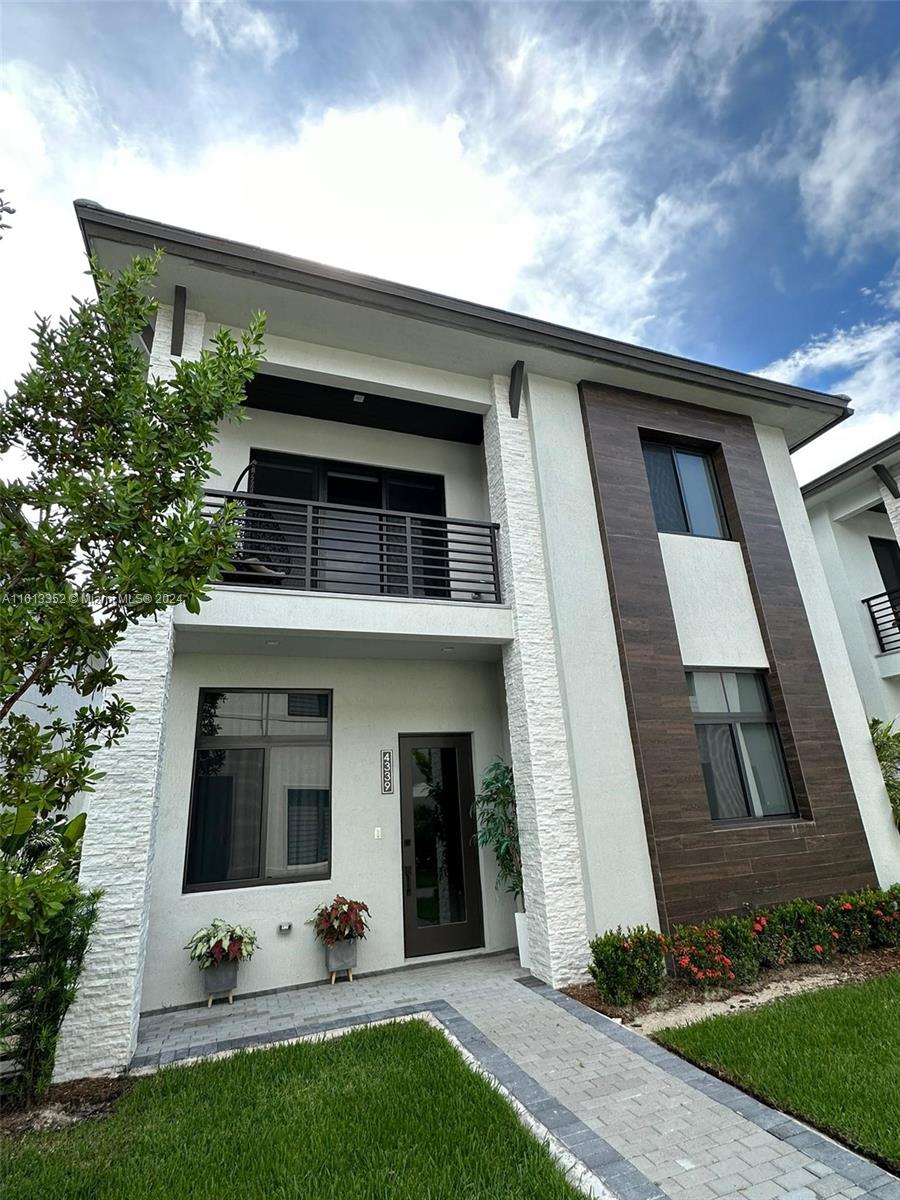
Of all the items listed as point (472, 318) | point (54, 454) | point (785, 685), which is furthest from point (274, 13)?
point (785, 685)

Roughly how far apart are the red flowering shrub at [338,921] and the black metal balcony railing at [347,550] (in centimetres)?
363

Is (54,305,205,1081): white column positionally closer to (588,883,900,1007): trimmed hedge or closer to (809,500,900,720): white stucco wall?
(588,883,900,1007): trimmed hedge

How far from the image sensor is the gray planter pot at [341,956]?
19.9 feet

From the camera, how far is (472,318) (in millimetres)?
6777

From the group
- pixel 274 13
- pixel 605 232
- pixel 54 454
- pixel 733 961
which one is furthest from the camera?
pixel 605 232

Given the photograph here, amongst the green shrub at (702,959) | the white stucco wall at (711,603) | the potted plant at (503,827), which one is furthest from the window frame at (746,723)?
the potted plant at (503,827)

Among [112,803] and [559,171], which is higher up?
[559,171]

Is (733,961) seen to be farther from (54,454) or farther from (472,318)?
(472,318)

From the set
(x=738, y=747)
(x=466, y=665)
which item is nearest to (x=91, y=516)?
(x=466, y=665)

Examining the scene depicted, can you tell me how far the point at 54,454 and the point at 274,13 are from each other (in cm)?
672

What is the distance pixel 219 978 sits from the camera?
561 centimetres

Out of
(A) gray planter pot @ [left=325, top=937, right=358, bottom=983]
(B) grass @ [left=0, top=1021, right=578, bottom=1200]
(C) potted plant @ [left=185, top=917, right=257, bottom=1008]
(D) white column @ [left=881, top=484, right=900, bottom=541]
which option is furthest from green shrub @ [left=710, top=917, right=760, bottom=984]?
(D) white column @ [left=881, top=484, right=900, bottom=541]

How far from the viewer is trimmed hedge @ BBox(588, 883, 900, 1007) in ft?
17.1

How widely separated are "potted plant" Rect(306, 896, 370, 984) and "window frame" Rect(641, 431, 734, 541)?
249 inches
